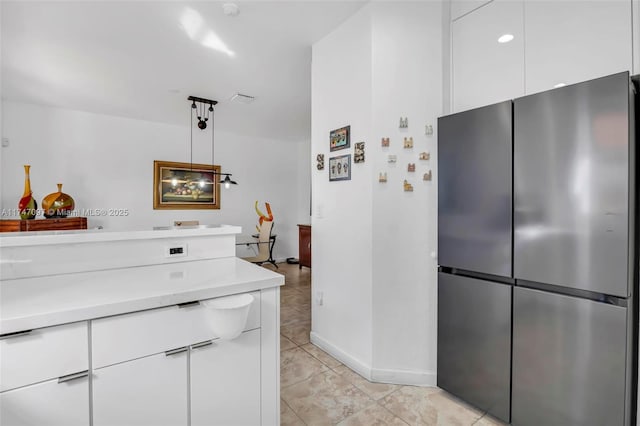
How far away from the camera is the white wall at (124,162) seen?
4.24 m

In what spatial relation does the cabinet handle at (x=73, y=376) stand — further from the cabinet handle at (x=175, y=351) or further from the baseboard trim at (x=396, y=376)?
the baseboard trim at (x=396, y=376)

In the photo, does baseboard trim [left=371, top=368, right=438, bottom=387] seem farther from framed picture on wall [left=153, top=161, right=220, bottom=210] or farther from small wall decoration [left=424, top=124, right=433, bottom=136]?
framed picture on wall [left=153, top=161, right=220, bottom=210]

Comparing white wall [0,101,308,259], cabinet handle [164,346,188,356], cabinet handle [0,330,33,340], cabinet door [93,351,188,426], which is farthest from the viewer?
white wall [0,101,308,259]

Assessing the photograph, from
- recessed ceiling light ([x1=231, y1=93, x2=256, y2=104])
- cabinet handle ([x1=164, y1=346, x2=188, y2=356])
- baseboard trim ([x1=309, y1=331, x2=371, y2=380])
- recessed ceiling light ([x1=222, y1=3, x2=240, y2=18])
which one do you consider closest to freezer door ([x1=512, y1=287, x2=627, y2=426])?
baseboard trim ([x1=309, y1=331, x2=371, y2=380])

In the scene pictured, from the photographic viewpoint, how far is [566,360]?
1.44 m

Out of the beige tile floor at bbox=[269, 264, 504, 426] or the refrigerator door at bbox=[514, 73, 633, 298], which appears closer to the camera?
the refrigerator door at bbox=[514, 73, 633, 298]

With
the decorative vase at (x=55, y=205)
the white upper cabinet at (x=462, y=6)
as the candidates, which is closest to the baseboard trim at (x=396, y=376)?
the white upper cabinet at (x=462, y=6)

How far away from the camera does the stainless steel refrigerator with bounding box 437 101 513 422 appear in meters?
1.66

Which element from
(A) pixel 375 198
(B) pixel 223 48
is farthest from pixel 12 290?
(B) pixel 223 48

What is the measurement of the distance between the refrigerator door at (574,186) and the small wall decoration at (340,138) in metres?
1.09

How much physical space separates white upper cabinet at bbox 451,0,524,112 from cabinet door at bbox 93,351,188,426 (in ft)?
7.04

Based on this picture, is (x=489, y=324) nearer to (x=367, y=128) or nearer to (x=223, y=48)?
(x=367, y=128)

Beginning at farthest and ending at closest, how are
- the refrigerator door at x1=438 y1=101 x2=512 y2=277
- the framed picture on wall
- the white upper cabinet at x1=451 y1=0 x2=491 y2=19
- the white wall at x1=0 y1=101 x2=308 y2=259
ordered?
the framed picture on wall < the white wall at x1=0 y1=101 x2=308 y2=259 < the white upper cabinet at x1=451 y1=0 x2=491 y2=19 < the refrigerator door at x1=438 y1=101 x2=512 y2=277

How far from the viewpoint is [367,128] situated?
7.11ft
